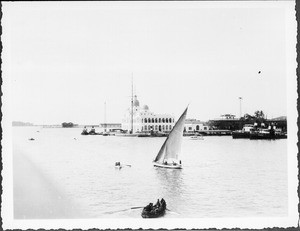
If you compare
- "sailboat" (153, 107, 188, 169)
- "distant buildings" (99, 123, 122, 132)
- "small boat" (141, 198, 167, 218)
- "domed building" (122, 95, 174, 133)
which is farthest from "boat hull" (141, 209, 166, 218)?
"distant buildings" (99, 123, 122, 132)

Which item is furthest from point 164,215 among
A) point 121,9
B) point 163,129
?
point 121,9

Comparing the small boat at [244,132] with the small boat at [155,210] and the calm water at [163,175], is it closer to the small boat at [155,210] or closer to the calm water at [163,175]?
the calm water at [163,175]

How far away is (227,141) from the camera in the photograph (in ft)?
10.5

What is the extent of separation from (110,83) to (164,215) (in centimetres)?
97

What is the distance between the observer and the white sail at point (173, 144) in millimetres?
3195

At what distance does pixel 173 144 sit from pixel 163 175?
232mm

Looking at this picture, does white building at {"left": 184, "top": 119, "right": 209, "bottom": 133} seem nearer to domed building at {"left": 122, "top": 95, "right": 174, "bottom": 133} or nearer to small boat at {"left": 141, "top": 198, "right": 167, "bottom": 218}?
domed building at {"left": 122, "top": 95, "right": 174, "bottom": 133}

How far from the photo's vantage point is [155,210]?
2.99 m

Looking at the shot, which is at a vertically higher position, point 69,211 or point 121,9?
point 121,9

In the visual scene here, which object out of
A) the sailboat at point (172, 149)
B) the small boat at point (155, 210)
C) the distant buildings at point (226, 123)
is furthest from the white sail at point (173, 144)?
the small boat at point (155, 210)

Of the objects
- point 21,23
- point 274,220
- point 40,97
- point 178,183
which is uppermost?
point 21,23

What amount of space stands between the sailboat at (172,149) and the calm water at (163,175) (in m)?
0.04

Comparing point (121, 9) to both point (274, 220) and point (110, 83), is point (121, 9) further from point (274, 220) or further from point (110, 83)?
A: point (274, 220)

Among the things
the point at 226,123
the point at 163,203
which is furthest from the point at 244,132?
the point at 163,203
